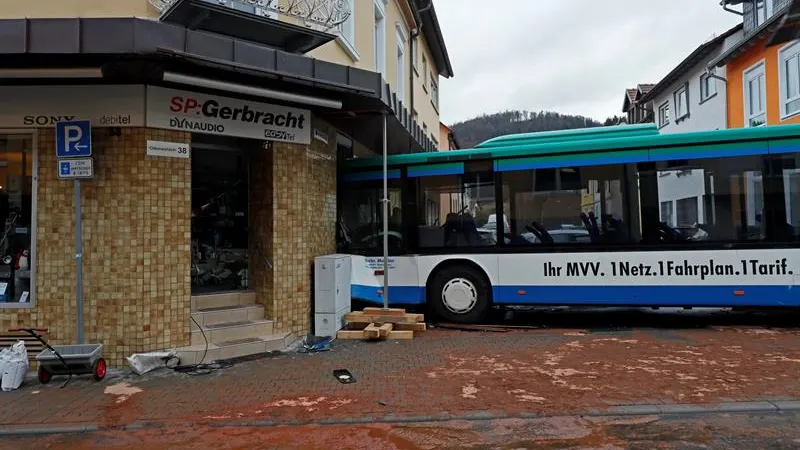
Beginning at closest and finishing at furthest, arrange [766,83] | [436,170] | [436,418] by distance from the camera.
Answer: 1. [436,418]
2. [436,170]
3. [766,83]

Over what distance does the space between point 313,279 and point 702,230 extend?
18.5 feet

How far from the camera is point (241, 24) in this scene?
7445 millimetres

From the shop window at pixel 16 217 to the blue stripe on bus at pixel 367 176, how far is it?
4799 millimetres

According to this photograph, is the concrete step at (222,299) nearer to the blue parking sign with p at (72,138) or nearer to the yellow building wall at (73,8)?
the blue parking sign with p at (72,138)

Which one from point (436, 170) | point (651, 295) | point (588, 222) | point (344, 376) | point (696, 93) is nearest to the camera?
point (344, 376)

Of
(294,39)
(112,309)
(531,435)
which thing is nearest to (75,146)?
(112,309)

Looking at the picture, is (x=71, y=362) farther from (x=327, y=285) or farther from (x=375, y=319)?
(x=375, y=319)

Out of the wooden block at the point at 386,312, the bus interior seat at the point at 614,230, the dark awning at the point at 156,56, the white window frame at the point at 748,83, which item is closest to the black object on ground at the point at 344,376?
the wooden block at the point at 386,312

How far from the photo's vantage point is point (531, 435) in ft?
15.9

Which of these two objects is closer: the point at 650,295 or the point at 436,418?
the point at 436,418

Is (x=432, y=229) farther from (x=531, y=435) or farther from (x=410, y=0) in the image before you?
(x=410, y=0)

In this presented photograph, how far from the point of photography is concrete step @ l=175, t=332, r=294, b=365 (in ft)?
24.2

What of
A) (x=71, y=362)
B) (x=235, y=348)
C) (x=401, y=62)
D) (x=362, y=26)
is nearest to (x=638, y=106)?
(x=401, y=62)

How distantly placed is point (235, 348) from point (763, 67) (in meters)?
18.7
